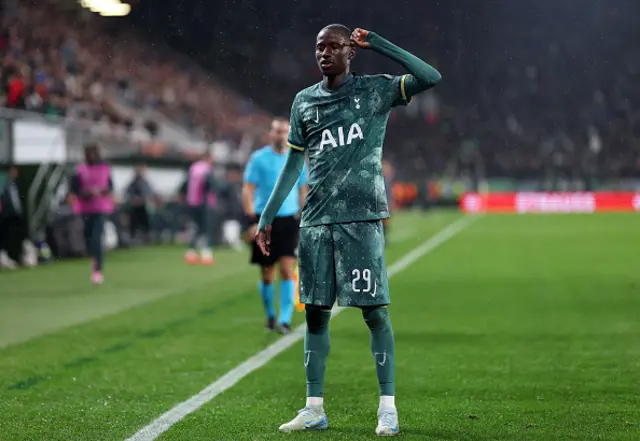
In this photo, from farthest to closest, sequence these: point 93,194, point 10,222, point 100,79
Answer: point 100,79 → point 10,222 → point 93,194

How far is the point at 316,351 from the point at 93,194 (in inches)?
451

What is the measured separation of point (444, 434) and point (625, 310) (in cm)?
747

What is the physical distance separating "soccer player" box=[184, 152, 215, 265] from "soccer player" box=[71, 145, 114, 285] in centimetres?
498

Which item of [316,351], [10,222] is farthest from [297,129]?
[10,222]

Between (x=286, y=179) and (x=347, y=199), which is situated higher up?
(x=286, y=179)

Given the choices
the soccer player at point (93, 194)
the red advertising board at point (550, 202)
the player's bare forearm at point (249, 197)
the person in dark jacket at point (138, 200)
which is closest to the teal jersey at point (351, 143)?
the player's bare forearm at point (249, 197)

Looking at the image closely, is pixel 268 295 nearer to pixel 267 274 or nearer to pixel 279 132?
pixel 267 274

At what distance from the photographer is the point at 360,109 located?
249 inches

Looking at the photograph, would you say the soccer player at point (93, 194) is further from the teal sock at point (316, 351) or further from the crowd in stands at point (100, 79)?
the teal sock at point (316, 351)

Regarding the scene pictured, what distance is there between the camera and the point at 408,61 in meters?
6.07

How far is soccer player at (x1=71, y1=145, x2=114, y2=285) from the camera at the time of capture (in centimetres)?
1738

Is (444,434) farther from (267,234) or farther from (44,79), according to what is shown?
(44,79)

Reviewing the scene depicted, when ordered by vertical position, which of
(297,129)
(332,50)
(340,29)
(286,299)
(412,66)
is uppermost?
(340,29)

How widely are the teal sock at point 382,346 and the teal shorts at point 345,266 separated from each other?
0.10 meters
